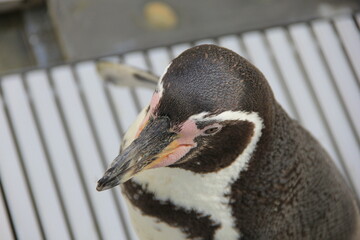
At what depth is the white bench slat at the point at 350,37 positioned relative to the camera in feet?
5.65

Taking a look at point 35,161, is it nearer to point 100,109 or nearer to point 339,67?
point 100,109

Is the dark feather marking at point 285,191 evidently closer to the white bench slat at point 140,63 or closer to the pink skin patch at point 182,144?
the pink skin patch at point 182,144

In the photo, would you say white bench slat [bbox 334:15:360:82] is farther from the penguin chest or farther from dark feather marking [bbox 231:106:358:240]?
the penguin chest

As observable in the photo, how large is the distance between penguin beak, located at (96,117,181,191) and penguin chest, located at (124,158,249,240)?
10cm

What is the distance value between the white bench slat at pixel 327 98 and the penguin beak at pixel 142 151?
31.9 inches

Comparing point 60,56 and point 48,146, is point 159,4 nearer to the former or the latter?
point 60,56

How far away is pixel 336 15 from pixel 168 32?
1.38ft

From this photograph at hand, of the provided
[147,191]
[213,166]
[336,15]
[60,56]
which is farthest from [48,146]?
[336,15]

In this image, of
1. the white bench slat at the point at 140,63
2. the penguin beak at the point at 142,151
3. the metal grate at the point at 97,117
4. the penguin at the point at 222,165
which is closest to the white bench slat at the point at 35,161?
the metal grate at the point at 97,117

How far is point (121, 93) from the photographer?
1.63 metres

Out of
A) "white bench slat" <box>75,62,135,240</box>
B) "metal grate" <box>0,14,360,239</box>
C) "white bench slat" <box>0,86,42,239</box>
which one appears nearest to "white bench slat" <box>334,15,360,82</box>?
"metal grate" <box>0,14,360,239</box>

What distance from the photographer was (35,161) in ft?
5.03

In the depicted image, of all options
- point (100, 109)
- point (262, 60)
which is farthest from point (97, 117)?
point (262, 60)

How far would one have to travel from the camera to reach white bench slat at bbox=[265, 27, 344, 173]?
1.66 metres
